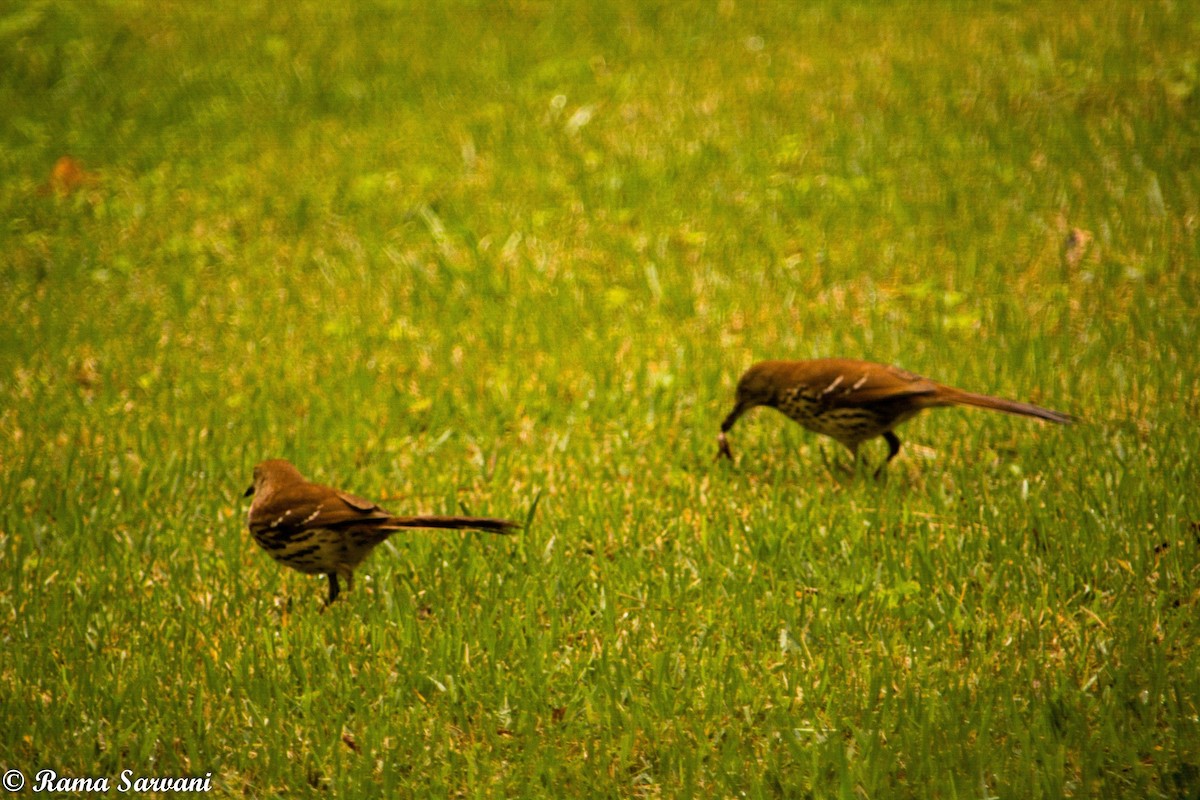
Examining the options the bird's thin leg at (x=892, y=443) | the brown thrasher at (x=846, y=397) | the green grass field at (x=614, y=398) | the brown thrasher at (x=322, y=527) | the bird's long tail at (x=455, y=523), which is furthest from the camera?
the bird's thin leg at (x=892, y=443)

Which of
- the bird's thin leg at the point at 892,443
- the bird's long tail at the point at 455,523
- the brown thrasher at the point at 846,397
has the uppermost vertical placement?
the brown thrasher at the point at 846,397

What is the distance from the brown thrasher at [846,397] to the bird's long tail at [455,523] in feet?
5.62

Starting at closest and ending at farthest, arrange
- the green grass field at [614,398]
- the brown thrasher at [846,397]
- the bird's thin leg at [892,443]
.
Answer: the green grass field at [614,398]
the brown thrasher at [846,397]
the bird's thin leg at [892,443]

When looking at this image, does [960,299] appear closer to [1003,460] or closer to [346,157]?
[1003,460]

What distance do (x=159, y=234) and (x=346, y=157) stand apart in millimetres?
1689

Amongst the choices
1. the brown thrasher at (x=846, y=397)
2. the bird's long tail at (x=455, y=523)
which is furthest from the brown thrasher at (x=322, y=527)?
the brown thrasher at (x=846, y=397)

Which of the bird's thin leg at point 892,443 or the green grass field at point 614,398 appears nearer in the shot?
the green grass field at point 614,398

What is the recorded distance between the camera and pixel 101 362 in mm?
7258

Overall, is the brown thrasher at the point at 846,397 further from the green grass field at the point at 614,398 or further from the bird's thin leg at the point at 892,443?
the green grass field at the point at 614,398

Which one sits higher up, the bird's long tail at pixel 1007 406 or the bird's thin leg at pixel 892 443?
the bird's long tail at pixel 1007 406

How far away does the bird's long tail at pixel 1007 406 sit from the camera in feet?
15.7

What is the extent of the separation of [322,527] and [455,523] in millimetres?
550

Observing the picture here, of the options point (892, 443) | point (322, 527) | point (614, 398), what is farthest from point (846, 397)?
point (322, 527)

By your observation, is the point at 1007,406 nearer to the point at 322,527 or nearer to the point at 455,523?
the point at 455,523
